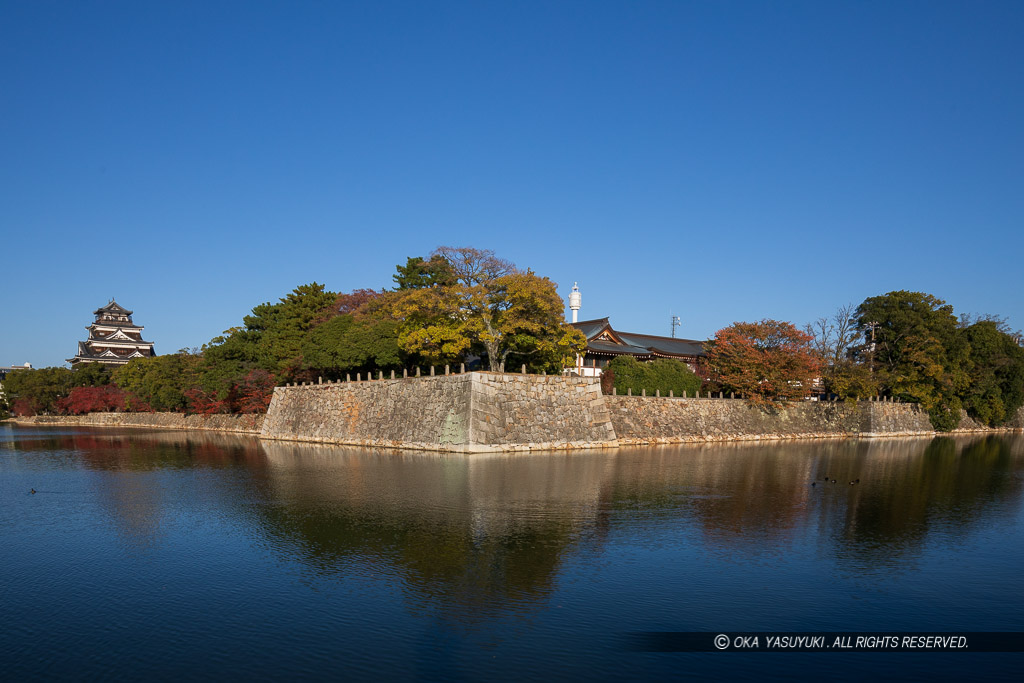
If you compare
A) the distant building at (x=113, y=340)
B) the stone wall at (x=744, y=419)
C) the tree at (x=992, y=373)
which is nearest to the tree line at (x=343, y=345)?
the stone wall at (x=744, y=419)

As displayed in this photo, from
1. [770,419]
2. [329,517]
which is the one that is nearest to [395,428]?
[329,517]

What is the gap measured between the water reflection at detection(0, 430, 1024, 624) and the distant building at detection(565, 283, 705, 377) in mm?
16245

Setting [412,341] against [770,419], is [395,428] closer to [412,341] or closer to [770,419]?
[412,341]

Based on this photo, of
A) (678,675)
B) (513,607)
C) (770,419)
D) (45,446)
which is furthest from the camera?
(770,419)

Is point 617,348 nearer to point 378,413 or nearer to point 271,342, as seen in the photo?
point 378,413

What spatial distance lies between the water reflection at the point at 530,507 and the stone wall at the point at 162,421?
70.4 feet

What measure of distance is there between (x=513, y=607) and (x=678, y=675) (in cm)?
296

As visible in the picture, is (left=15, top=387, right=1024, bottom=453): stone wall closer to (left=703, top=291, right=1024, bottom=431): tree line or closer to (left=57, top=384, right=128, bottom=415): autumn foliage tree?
(left=703, top=291, right=1024, bottom=431): tree line

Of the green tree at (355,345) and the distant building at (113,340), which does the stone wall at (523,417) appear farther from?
the distant building at (113,340)

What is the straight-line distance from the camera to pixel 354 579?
38.5ft

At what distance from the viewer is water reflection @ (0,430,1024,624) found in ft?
41.7

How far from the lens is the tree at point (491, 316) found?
3472 centimetres

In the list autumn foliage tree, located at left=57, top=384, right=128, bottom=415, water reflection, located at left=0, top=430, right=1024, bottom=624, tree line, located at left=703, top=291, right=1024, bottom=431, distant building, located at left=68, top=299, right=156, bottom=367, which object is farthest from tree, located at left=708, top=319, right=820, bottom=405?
distant building, located at left=68, top=299, right=156, bottom=367

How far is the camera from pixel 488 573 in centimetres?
1198
